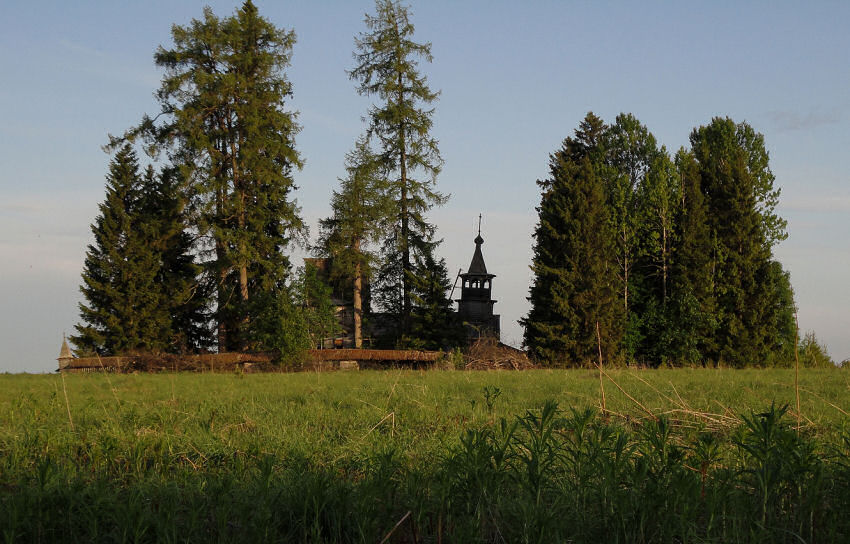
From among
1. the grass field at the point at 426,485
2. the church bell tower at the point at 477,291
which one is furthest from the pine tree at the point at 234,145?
the grass field at the point at 426,485

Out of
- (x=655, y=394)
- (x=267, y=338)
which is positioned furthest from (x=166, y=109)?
(x=655, y=394)

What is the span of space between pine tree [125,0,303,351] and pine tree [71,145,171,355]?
9.10 feet

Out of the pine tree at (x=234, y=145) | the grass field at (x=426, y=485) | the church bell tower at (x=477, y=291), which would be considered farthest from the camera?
the church bell tower at (x=477, y=291)

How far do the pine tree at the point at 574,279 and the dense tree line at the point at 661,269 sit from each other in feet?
0.17

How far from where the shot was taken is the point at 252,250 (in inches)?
1161

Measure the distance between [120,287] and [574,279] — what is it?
21.0 metres

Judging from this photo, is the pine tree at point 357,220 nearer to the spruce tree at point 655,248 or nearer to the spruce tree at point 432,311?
the spruce tree at point 432,311

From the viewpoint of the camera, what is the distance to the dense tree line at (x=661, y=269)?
3056 centimetres

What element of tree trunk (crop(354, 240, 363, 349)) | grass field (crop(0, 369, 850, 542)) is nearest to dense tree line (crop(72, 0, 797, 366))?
tree trunk (crop(354, 240, 363, 349))

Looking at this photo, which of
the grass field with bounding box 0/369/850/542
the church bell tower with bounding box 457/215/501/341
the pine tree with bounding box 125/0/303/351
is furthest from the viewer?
the church bell tower with bounding box 457/215/501/341

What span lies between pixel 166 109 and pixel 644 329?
25.8 m

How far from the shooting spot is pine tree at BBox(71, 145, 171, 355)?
101 feet

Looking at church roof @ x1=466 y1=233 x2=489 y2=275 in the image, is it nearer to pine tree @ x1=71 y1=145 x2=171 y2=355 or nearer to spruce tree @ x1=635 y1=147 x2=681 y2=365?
spruce tree @ x1=635 y1=147 x2=681 y2=365

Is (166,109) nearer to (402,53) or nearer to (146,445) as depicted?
(402,53)
